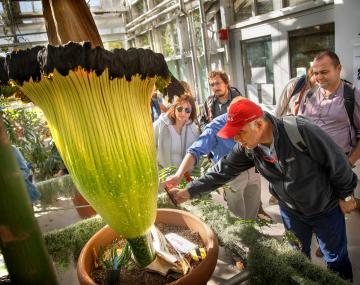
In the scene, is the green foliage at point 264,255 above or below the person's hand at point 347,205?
above

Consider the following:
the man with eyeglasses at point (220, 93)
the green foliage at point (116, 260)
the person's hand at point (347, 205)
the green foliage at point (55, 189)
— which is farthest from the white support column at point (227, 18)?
the green foliage at point (116, 260)

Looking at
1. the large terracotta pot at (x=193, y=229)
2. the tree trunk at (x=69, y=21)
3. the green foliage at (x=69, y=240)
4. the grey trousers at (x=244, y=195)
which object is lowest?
the grey trousers at (x=244, y=195)

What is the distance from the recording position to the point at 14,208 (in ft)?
1.25

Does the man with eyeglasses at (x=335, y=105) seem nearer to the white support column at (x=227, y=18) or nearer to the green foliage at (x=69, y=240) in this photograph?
the green foliage at (x=69, y=240)

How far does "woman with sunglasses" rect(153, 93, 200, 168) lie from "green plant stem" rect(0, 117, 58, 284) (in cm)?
208

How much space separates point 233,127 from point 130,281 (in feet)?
2.57

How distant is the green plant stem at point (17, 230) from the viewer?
377 mm

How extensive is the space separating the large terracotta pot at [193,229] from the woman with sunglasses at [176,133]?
1.36m

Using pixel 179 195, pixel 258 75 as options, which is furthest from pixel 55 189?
pixel 258 75

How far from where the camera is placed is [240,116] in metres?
1.36

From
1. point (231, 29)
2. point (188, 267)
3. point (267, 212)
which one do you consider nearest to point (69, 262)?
point (188, 267)

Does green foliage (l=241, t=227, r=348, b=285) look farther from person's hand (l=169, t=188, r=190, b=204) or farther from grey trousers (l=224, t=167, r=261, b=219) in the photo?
grey trousers (l=224, t=167, r=261, b=219)

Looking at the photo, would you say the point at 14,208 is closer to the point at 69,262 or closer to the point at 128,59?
the point at 128,59

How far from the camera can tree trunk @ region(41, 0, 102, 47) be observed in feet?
1.85
